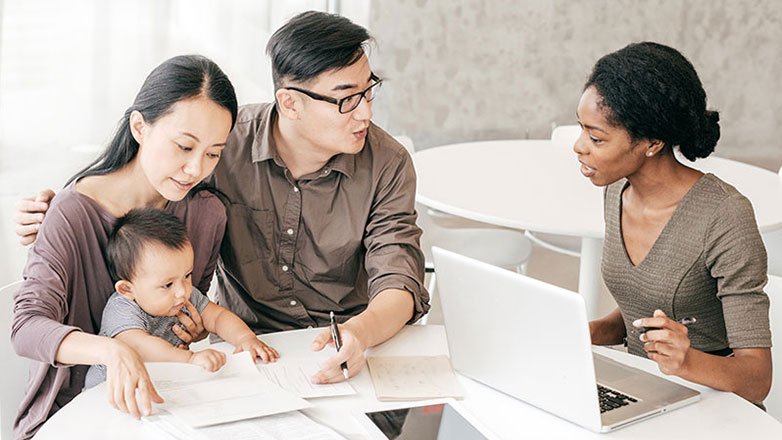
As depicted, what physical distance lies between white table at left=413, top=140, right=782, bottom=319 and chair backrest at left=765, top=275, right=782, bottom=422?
561mm

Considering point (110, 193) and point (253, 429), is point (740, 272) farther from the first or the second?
point (110, 193)

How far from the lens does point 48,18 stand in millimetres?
3695

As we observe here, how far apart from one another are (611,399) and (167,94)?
95 centimetres

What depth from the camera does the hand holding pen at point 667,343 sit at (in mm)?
1378

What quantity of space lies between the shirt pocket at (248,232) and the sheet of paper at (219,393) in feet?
1.40

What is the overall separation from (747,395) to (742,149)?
3.55m

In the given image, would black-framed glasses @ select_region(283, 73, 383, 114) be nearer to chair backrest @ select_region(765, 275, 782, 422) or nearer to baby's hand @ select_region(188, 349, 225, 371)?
baby's hand @ select_region(188, 349, 225, 371)

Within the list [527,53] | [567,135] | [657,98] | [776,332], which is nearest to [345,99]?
[657,98]

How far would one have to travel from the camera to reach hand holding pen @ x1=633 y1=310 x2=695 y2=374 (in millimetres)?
1378

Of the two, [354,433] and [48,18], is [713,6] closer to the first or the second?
[48,18]

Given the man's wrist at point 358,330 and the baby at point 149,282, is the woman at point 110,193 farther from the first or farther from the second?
the man's wrist at point 358,330

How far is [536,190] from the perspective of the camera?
106 inches

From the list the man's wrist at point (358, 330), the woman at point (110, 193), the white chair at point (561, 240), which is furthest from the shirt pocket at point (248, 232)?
the white chair at point (561, 240)

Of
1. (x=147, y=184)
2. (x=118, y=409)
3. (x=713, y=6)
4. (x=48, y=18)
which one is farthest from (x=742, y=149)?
(x=118, y=409)
